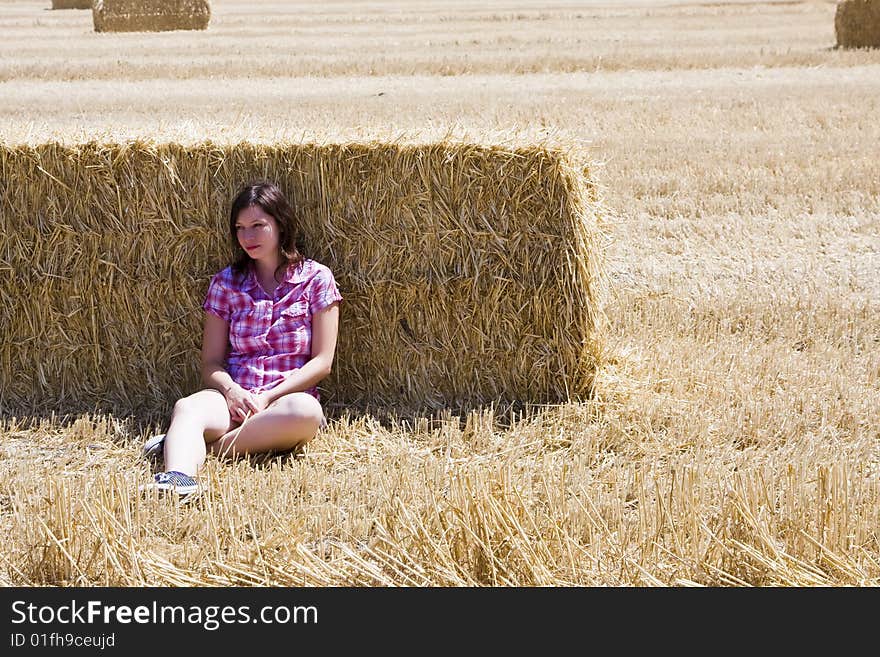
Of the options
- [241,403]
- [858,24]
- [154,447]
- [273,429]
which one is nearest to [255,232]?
[241,403]

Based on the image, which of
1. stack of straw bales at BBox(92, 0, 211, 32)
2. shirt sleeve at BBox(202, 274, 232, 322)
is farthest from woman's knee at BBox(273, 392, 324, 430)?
stack of straw bales at BBox(92, 0, 211, 32)

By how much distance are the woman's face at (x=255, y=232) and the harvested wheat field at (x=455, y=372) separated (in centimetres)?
33

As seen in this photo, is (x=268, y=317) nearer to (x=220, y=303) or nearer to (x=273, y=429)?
(x=220, y=303)

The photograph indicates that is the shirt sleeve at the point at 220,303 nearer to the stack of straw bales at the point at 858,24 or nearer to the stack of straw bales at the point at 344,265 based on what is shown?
the stack of straw bales at the point at 344,265

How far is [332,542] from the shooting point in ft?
11.0

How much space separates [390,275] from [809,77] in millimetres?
11663

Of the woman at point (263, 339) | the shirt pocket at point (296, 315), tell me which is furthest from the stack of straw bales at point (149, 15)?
the shirt pocket at point (296, 315)

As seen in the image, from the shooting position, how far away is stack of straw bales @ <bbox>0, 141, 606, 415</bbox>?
4566 mm

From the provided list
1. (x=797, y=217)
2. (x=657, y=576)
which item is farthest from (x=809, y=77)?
(x=657, y=576)

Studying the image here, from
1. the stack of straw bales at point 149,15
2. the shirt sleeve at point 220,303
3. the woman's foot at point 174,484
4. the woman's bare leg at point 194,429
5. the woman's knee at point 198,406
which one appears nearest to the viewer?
the woman's foot at point 174,484

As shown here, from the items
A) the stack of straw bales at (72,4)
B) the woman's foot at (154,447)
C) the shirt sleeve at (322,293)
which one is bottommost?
the woman's foot at (154,447)

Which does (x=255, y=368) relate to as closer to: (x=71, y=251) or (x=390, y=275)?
(x=390, y=275)

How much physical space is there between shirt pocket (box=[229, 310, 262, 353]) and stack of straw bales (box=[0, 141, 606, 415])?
0.46 m

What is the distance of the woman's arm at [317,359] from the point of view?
418 cm
